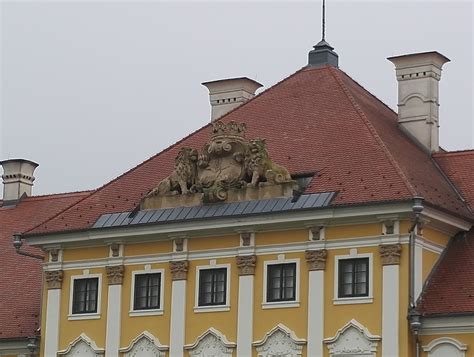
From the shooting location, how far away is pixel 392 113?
183ft

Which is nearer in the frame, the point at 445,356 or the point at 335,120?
the point at 445,356

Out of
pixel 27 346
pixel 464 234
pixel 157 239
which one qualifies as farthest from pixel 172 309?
pixel 464 234

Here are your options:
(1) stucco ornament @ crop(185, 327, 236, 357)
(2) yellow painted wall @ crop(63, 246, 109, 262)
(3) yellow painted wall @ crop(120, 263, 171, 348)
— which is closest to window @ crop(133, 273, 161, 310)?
(3) yellow painted wall @ crop(120, 263, 171, 348)

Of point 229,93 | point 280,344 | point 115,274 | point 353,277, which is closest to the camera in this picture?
point 353,277

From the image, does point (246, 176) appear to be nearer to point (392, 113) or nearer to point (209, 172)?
point (209, 172)

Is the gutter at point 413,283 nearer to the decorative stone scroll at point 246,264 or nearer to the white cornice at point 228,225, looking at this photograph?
the white cornice at point 228,225

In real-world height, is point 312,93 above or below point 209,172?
above

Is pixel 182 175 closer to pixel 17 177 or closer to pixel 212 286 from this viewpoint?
pixel 212 286

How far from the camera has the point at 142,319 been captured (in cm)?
5156

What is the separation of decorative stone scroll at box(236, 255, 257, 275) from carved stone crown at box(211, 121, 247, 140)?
3.94 metres

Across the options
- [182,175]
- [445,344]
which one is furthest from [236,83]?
[445,344]

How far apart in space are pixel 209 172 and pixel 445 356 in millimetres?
10067

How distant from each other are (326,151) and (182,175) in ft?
15.6

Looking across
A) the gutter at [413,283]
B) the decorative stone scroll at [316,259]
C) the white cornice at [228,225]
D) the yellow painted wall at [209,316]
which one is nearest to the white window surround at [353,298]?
the decorative stone scroll at [316,259]
